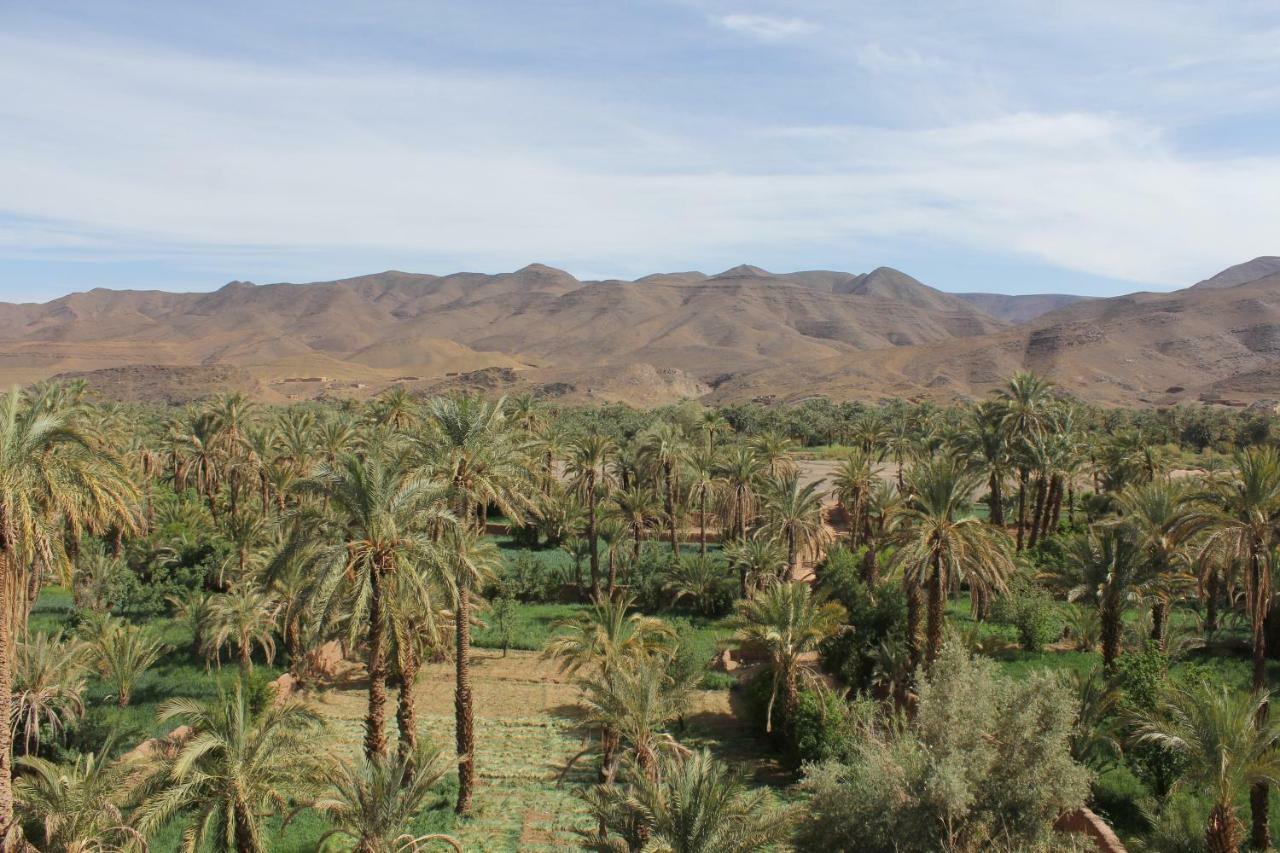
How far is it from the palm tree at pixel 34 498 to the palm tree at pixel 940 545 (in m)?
15.5

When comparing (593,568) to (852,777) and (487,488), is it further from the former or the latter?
(852,777)

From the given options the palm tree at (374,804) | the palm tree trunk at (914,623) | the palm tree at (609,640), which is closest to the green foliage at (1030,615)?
the palm tree trunk at (914,623)

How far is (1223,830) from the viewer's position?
13547 millimetres

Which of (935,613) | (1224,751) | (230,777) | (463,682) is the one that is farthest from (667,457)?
(1224,751)

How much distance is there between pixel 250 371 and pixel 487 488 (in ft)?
574

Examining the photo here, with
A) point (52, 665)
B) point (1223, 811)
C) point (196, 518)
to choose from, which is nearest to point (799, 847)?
point (1223, 811)

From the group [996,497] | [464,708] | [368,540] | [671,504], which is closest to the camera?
[368,540]

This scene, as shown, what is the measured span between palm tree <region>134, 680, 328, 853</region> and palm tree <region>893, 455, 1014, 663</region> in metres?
13.0

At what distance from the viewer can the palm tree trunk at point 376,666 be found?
1535cm

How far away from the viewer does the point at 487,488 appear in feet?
59.5

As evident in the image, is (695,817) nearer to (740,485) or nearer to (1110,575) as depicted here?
(1110,575)

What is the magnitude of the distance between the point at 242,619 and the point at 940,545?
19.0m

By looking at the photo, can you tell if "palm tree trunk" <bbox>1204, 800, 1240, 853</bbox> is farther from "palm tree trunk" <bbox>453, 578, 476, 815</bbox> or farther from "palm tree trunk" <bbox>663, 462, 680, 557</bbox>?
"palm tree trunk" <bbox>663, 462, 680, 557</bbox>

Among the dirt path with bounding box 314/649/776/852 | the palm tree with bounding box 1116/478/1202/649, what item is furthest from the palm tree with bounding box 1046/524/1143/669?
the dirt path with bounding box 314/649/776/852
